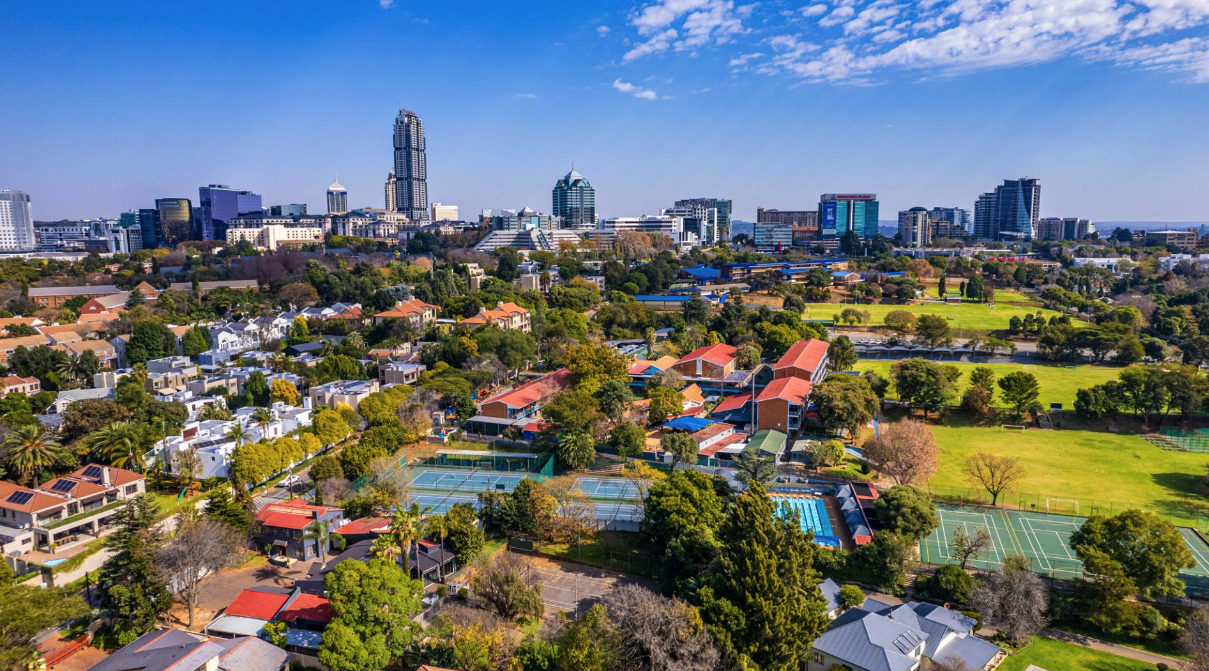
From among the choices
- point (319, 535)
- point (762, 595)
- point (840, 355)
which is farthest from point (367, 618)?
point (840, 355)

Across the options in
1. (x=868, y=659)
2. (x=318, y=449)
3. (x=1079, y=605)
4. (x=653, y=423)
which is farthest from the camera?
(x=653, y=423)

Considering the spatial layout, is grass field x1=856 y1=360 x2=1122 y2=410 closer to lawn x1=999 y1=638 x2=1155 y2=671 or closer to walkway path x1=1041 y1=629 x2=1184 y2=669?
walkway path x1=1041 y1=629 x2=1184 y2=669

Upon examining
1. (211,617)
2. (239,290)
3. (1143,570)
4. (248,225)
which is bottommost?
(211,617)

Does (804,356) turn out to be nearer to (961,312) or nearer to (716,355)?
(716,355)

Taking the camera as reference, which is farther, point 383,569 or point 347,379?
point 347,379

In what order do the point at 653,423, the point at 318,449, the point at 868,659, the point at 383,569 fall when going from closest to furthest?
the point at 868,659, the point at 383,569, the point at 318,449, the point at 653,423

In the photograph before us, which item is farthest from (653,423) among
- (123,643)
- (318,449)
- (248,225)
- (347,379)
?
(248,225)

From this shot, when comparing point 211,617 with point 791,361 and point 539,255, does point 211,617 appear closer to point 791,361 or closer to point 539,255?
point 791,361
